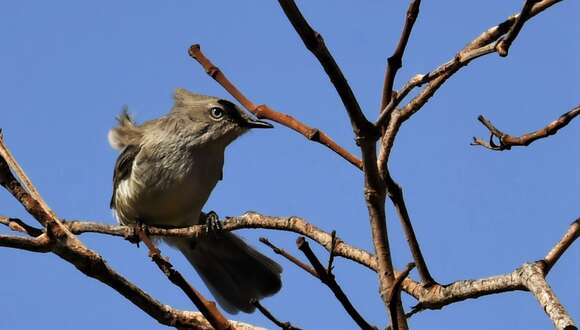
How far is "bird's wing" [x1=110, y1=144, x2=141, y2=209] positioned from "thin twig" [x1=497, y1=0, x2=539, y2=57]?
16.0 feet

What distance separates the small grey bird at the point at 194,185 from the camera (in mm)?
6680

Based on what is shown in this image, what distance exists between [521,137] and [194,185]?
153 inches

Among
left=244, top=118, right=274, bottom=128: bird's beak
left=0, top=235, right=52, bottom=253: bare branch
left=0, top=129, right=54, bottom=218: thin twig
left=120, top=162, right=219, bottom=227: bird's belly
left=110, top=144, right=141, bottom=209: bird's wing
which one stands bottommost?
left=0, top=235, right=52, bottom=253: bare branch

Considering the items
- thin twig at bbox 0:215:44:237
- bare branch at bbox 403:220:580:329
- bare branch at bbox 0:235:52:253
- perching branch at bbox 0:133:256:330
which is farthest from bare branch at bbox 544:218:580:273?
thin twig at bbox 0:215:44:237

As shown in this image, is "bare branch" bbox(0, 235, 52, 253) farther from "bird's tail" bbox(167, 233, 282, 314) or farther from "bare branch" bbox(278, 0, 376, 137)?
"bird's tail" bbox(167, 233, 282, 314)

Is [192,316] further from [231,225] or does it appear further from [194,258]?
[194,258]

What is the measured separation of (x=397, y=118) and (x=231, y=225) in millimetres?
1591

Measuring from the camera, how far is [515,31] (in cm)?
238

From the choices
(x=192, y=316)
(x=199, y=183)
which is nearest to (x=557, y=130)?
(x=192, y=316)

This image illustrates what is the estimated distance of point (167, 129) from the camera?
6930mm

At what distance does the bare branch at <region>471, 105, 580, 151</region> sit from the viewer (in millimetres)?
2988

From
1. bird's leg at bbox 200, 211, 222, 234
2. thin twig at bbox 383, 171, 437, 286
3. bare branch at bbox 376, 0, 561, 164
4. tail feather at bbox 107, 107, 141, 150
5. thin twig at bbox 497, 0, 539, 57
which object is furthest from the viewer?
tail feather at bbox 107, 107, 141, 150

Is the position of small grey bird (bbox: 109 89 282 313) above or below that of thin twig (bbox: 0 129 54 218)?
above

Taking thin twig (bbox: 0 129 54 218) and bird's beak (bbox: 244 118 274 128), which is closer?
thin twig (bbox: 0 129 54 218)
